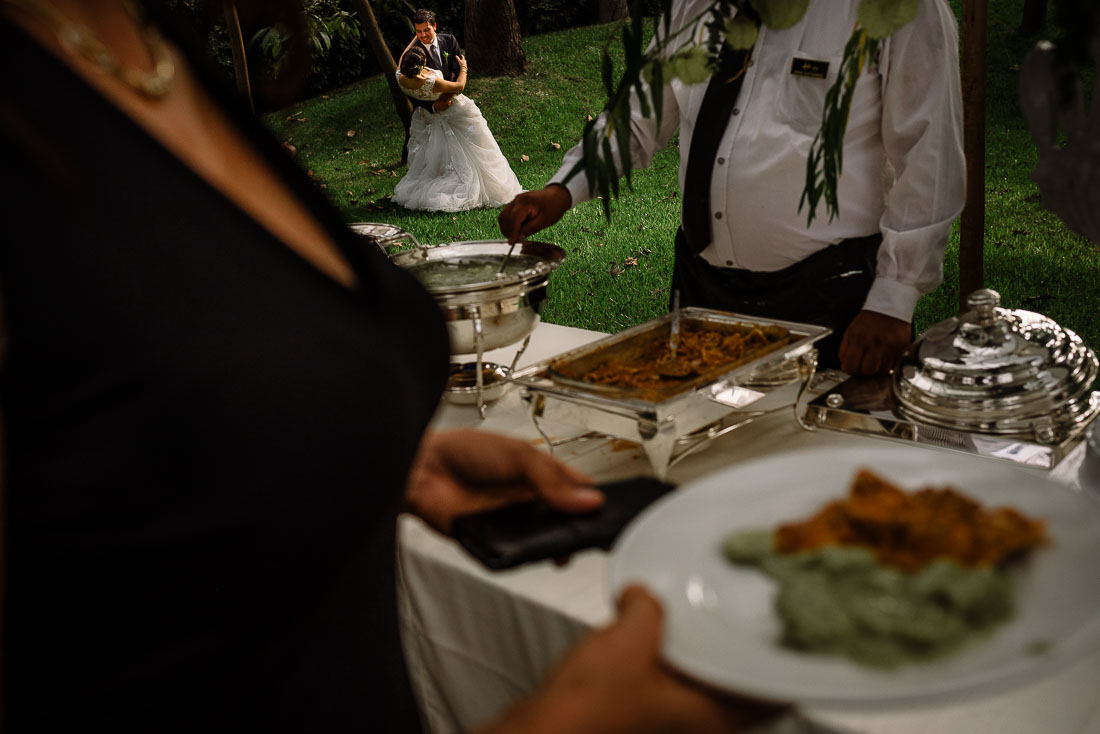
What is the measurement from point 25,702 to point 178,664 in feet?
0.31

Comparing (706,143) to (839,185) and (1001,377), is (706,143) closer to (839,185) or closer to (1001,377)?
(839,185)

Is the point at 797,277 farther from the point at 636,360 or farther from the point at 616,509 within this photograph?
the point at 616,509

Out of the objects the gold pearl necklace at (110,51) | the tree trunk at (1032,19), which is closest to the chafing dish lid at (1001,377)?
the gold pearl necklace at (110,51)

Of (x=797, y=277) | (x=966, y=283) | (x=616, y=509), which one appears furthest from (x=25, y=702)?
(x=966, y=283)

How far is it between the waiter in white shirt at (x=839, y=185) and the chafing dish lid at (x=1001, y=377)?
400mm

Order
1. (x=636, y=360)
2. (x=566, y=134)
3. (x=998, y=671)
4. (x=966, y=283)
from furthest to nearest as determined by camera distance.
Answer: (x=566, y=134)
(x=966, y=283)
(x=636, y=360)
(x=998, y=671)

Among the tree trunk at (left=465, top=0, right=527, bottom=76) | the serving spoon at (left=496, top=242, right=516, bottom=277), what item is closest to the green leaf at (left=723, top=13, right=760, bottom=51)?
the serving spoon at (left=496, top=242, right=516, bottom=277)

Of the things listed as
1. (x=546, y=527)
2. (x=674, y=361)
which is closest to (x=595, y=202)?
(x=674, y=361)

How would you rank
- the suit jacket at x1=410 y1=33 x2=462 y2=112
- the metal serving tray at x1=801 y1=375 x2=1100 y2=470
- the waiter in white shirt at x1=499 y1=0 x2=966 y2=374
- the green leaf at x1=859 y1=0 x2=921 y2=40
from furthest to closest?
the suit jacket at x1=410 y1=33 x2=462 y2=112 < the waiter in white shirt at x1=499 y1=0 x2=966 y2=374 < the metal serving tray at x1=801 y1=375 x2=1100 y2=470 < the green leaf at x1=859 y1=0 x2=921 y2=40

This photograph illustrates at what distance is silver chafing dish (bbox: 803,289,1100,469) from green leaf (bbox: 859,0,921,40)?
20.6 inches

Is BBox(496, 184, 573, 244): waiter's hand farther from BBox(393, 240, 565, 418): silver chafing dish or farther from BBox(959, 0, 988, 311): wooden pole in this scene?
BBox(959, 0, 988, 311): wooden pole

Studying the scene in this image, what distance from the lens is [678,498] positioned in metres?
0.68

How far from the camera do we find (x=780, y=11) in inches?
38.5

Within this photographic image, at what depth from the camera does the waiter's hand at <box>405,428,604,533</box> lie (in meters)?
0.85
